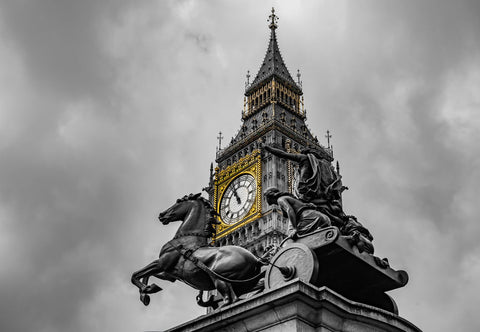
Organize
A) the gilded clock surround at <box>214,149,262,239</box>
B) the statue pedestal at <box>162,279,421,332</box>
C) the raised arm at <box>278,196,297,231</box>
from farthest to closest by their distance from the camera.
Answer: the gilded clock surround at <box>214,149,262,239</box> < the raised arm at <box>278,196,297,231</box> < the statue pedestal at <box>162,279,421,332</box>

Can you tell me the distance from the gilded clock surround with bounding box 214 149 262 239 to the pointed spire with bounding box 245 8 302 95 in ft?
45.1

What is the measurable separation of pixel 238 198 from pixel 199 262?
75.1m

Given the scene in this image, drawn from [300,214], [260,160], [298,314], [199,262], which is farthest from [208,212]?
[260,160]

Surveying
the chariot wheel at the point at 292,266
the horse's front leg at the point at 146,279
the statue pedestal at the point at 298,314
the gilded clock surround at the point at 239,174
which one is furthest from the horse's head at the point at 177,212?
the gilded clock surround at the point at 239,174

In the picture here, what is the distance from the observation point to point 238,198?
89125 millimetres

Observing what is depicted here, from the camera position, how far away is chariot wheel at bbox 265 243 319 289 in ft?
41.7

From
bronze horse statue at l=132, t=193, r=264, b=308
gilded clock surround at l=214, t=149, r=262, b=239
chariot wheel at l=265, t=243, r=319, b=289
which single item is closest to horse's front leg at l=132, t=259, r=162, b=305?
bronze horse statue at l=132, t=193, r=264, b=308

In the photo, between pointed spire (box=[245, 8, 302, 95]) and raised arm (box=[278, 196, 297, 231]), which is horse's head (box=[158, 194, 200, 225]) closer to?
raised arm (box=[278, 196, 297, 231])

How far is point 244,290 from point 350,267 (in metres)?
2.12

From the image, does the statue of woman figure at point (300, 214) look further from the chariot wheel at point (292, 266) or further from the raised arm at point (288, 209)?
the chariot wheel at point (292, 266)

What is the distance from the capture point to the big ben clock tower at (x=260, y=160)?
84938 mm

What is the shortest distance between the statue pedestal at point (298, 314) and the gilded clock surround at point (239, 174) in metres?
72.4

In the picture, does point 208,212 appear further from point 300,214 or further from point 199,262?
point 300,214

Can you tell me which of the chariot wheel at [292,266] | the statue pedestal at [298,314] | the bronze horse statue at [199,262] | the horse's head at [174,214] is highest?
the horse's head at [174,214]
